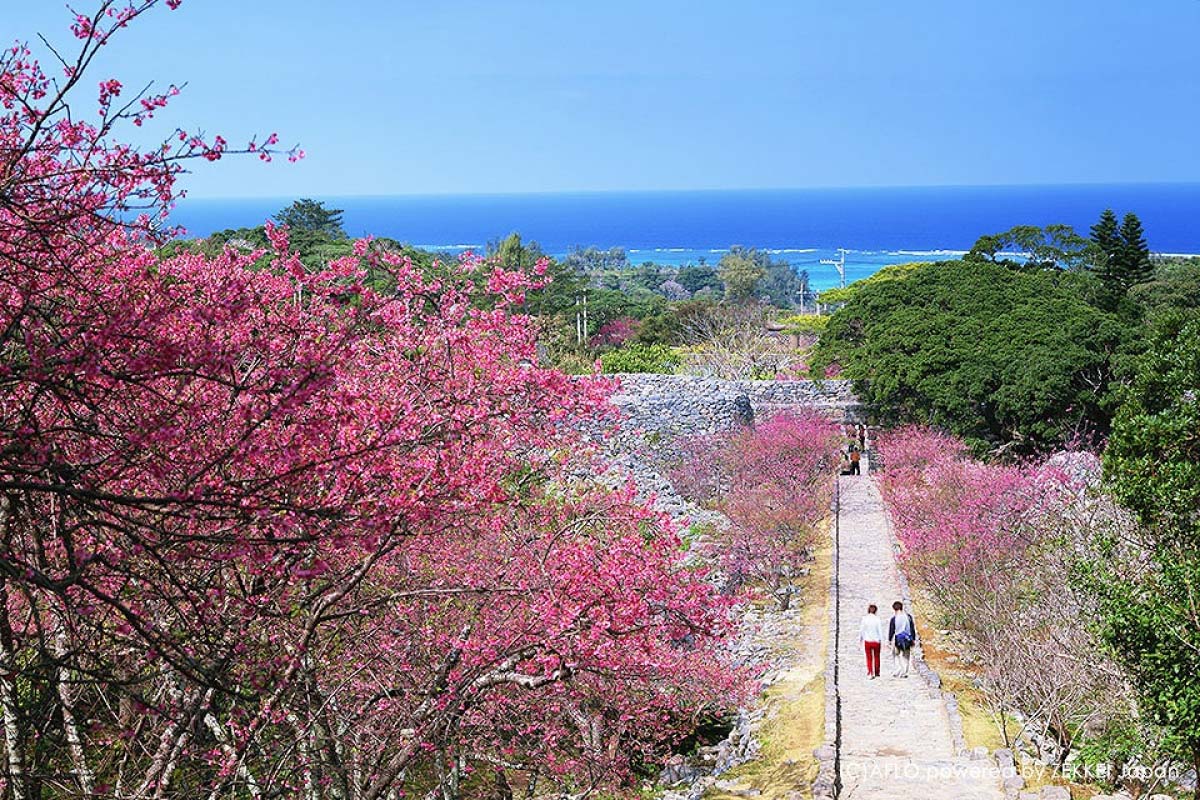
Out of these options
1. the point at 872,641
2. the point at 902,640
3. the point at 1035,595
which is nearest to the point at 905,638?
the point at 902,640

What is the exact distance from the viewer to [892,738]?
1085cm

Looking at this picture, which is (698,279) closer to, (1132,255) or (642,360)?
(642,360)

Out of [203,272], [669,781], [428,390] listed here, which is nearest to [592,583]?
[428,390]

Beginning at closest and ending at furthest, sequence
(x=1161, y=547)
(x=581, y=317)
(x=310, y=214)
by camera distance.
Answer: (x=1161, y=547), (x=581, y=317), (x=310, y=214)

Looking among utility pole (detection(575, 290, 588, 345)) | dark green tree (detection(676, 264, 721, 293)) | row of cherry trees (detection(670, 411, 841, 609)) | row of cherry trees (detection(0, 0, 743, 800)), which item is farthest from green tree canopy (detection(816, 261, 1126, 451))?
Result: dark green tree (detection(676, 264, 721, 293))

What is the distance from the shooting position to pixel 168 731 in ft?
17.0

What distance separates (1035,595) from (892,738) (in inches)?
74.3

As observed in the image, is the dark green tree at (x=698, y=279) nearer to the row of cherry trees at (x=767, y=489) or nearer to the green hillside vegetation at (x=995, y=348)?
the green hillside vegetation at (x=995, y=348)

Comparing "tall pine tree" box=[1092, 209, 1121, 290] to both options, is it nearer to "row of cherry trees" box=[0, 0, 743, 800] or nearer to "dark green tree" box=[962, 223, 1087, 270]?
"dark green tree" box=[962, 223, 1087, 270]

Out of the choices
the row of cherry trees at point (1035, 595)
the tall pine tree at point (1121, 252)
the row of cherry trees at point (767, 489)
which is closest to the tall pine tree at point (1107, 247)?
the tall pine tree at point (1121, 252)

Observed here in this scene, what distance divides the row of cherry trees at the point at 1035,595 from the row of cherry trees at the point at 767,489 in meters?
1.74

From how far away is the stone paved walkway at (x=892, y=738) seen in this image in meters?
9.52

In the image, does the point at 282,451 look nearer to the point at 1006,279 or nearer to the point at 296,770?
the point at 296,770

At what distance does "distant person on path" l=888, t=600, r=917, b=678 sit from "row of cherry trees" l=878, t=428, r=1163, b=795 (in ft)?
2.41
